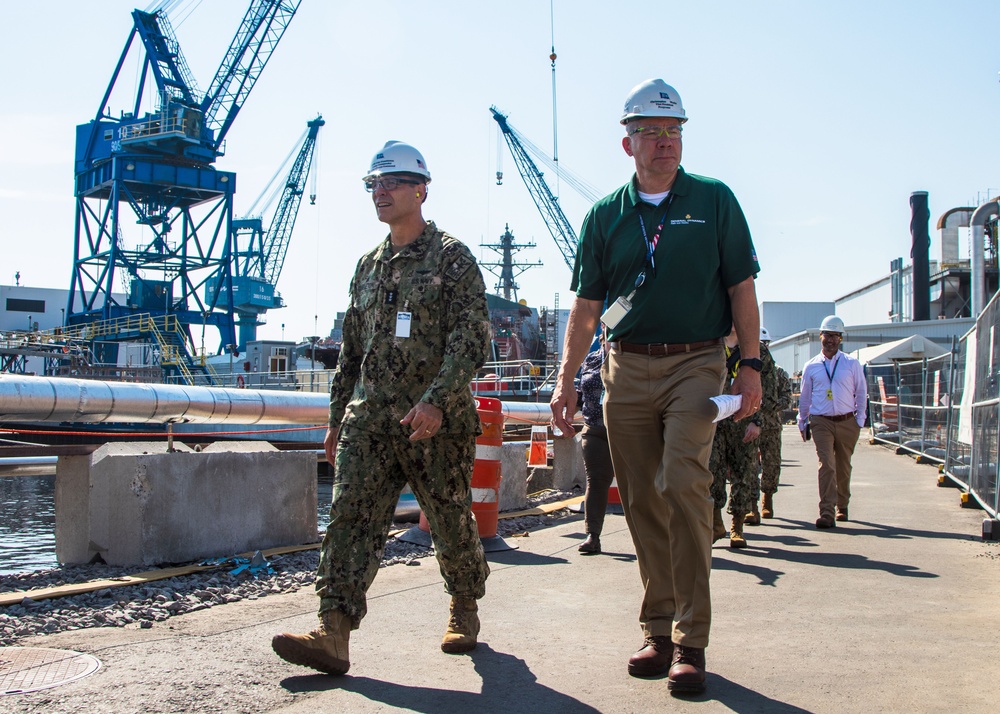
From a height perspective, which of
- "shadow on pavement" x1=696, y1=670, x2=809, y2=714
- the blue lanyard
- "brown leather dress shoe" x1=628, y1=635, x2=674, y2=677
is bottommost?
"shadow on pavement" x1=696, y1=670, x2=809, y2=714

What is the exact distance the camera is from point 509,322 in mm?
65625

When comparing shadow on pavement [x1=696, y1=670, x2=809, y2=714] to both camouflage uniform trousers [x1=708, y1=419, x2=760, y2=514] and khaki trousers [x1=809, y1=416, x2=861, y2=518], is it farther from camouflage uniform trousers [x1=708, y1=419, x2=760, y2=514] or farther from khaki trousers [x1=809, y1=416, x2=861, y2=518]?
khaki trousers [x1=809, y1=416, x2=861, y2=518]

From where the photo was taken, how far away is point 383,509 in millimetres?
3936

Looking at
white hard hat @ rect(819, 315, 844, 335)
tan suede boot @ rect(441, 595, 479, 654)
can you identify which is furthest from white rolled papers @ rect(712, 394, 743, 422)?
white hard hat @ rect(819, 315, 844, 335)

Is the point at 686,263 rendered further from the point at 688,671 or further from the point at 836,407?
the point at 836,407

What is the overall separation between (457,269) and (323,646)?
62.1 inches

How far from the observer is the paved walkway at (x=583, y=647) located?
3.40m

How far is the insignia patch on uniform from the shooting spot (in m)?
4.09

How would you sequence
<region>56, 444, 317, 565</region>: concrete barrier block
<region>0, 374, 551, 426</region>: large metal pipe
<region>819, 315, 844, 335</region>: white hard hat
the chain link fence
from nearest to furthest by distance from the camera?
<region>56, 444, 317, 565</region>: concrete barrier block → <region>0, 374, 551, 426</region>: large metal pipe → the chain link fence → <region>819, 315, 844, 335</region>: white hard hat

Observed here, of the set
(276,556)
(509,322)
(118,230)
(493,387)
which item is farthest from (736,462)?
(509,322)

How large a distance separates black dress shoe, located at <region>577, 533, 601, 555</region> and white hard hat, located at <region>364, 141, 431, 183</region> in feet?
11.9

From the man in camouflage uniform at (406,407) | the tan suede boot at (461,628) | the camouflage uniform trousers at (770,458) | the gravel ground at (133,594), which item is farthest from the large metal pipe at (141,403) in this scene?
the camouflage uniform trousers at (770,458)

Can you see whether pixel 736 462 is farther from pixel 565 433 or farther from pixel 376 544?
pixel 376 544

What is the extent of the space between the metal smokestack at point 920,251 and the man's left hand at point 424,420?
57.0m
